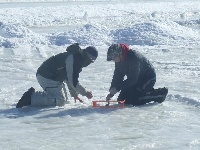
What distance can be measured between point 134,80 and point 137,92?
33 cm

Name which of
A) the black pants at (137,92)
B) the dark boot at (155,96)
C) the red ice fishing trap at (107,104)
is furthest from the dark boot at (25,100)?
the dark boot at (155,96)

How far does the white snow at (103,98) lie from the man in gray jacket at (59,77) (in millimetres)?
157

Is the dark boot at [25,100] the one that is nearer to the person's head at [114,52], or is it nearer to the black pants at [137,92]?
the person's head at [114,52]

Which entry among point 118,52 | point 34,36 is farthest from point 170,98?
point 34,36

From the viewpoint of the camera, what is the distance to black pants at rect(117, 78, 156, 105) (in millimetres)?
9242

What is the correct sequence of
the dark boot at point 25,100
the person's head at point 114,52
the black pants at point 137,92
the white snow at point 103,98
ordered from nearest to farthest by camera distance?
the white snow at point 103,98 → the person's head at point 114,52 → the dark boot at point 25,100 → the black pants at point 137,92

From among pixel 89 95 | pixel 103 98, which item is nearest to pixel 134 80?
pixel 89 95

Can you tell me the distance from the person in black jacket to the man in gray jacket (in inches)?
19.0

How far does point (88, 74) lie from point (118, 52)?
3941 millimetres

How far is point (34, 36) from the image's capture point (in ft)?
65.1

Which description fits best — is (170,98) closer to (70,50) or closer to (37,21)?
(70,50)

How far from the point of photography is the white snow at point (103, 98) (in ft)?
23.1

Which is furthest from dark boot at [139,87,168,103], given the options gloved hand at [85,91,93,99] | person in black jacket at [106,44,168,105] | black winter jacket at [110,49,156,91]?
gloved hand at [85,91,93,99]

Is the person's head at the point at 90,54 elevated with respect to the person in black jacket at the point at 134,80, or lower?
elevated
